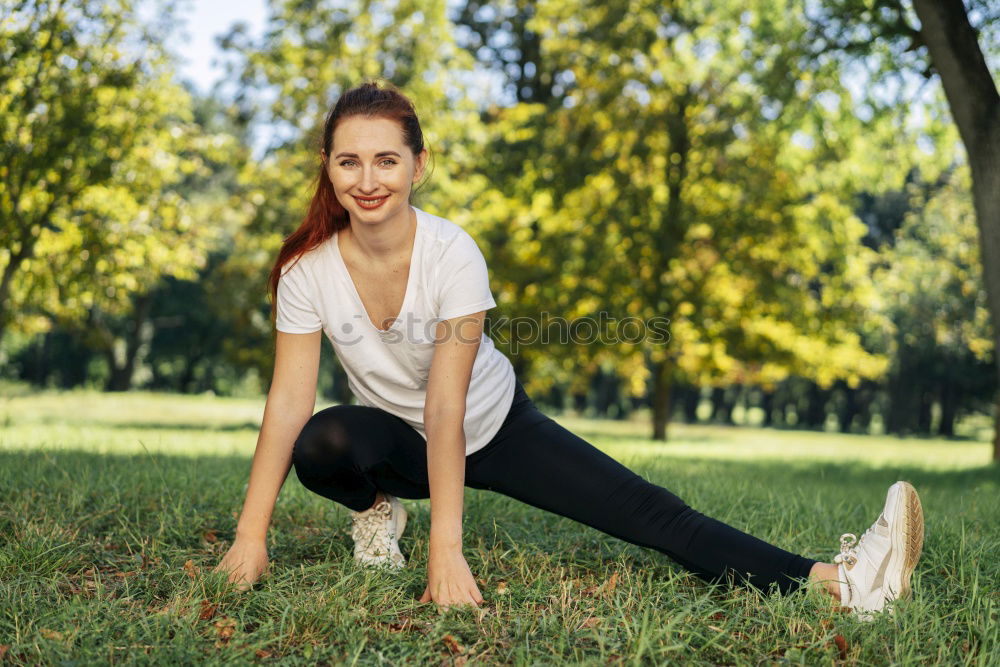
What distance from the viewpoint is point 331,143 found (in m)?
3.05

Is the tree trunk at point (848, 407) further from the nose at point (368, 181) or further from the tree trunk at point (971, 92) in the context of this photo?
the nose at point (368, 181)

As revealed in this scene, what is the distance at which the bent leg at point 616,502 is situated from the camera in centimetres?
293

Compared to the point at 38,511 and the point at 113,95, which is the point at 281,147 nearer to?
the point at 113,95

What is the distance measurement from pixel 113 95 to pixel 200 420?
24.9 ft

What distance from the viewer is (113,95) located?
1113 centimetres

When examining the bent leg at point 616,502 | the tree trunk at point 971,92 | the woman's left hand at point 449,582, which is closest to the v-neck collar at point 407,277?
the bent leg at point 616,502

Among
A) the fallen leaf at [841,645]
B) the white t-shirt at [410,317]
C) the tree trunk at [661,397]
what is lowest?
the tree trunk at [661,397]

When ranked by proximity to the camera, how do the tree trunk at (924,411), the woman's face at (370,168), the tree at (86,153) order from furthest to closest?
the tree trunk at (924,411), the tree at (86,153), the woman's face at (370,168)

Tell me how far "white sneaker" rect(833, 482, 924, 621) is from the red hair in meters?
2.15

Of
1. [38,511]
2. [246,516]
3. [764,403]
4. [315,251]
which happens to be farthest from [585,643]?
[764,403]

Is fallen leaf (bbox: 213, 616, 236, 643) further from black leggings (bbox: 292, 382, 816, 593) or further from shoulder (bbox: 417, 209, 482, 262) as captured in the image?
shoulder (bbox: 417, 209, 482, 262)

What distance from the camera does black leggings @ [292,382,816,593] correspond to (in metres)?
2.95

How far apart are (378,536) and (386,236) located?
1204 millimetres

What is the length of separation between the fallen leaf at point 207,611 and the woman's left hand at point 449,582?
2.25 feet
